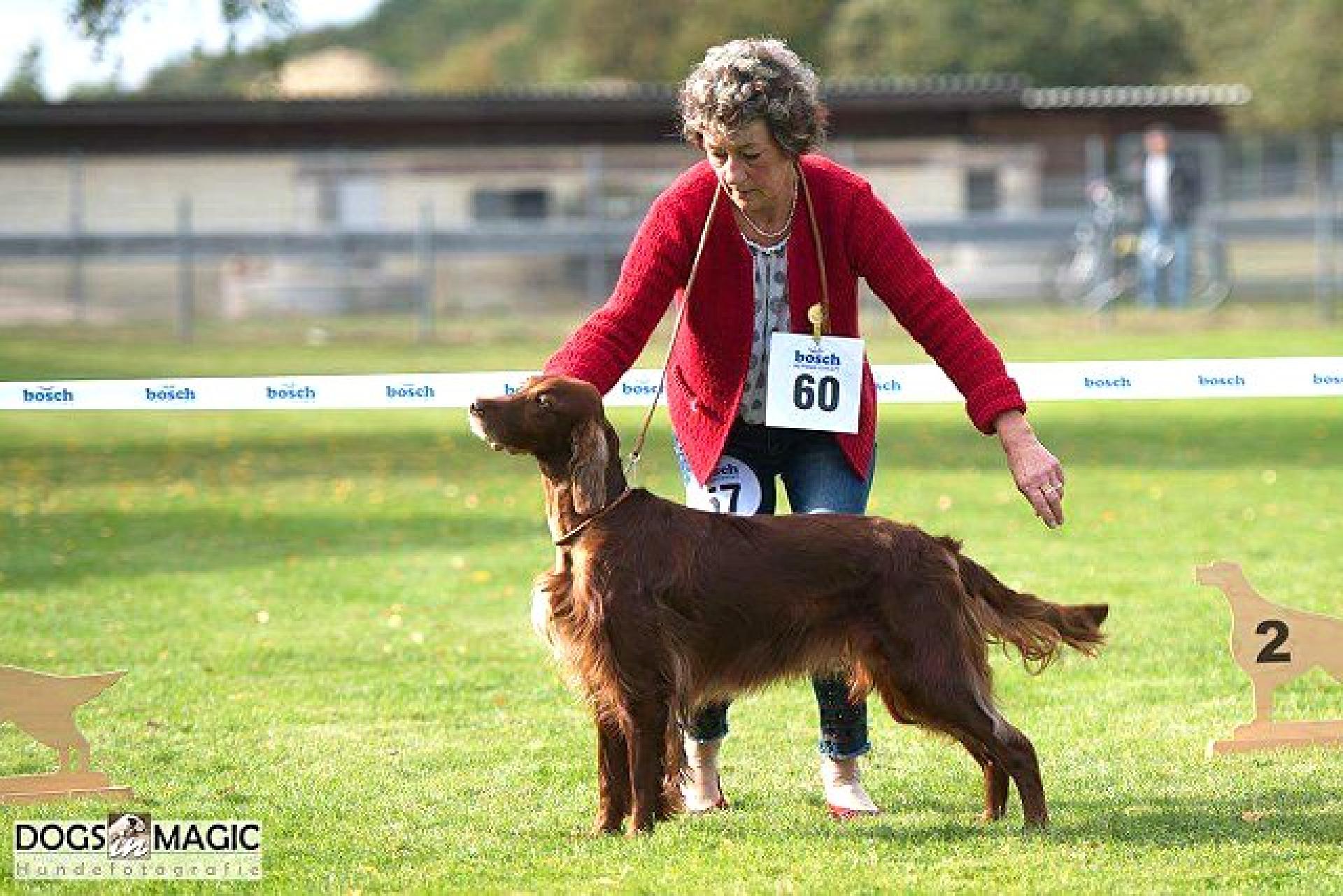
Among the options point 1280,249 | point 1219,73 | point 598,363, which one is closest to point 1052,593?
point 598,363

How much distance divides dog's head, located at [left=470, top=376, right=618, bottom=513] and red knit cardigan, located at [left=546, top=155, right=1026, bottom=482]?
33 cm

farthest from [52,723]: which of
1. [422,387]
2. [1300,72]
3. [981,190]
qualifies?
[1300,72]

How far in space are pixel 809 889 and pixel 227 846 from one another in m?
1.46

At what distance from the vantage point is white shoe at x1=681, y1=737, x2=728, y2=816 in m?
5.53

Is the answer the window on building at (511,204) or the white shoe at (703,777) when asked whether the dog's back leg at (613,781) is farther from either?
the window on building at (511,204)

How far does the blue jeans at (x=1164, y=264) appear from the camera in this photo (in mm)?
26047

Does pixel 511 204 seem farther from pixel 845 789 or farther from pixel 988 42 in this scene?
pixel 988 42

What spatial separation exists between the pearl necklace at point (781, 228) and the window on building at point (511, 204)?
85.2ft

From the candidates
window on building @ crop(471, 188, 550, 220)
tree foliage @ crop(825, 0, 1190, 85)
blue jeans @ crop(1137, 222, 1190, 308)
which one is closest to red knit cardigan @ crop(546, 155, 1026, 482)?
blue jeans @ crop(1137, 222, 1190, 308)

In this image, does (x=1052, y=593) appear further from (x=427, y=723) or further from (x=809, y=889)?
(x=809, y=889)

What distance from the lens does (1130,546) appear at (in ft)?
33.3

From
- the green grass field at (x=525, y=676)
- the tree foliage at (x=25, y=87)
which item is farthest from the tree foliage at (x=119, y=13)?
the tree foliage at (x=25, y=87)

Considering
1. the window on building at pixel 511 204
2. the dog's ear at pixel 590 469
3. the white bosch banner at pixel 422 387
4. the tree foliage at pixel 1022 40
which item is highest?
the tree foliage at pixel 1022 40

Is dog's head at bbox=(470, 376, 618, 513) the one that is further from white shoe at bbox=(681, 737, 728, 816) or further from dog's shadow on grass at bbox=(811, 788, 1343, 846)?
dog's shadow on grass at bbox=(811, 788, 1343, 846)
